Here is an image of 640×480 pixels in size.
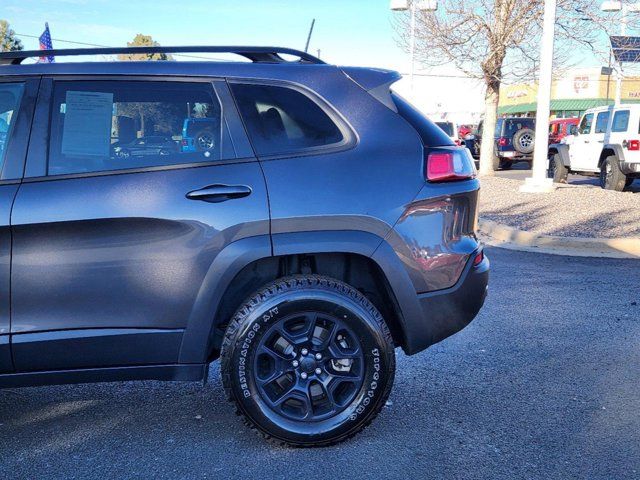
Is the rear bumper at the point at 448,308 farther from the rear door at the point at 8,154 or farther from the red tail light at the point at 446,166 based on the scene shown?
the rear door at the point at 8,154

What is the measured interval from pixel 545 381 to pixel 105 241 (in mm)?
2802

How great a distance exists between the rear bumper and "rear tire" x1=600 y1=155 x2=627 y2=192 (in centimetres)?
1316

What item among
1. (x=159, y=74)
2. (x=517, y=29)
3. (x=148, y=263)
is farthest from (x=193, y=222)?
(x=517, y=29)

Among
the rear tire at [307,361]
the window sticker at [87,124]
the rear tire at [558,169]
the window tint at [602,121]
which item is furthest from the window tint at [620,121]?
the window sticker at [87,124]

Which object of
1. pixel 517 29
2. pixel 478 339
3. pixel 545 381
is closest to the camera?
pixel 545 381

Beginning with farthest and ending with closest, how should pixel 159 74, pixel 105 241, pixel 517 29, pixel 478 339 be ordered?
pixel 517 29, pixel 478 339, pixel 159 74, pixel 105 241

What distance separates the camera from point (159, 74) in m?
3.47

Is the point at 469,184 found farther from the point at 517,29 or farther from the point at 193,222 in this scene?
the point at 517,29

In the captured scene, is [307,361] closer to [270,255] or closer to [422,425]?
[270,255]

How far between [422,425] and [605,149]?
14.0m

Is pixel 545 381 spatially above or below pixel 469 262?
below

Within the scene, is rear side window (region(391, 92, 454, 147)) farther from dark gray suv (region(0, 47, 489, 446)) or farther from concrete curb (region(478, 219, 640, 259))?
concrete curb (region(478, 219, 640, 259))

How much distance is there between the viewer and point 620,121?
53.2 feet

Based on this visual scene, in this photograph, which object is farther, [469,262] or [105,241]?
[469,262]
